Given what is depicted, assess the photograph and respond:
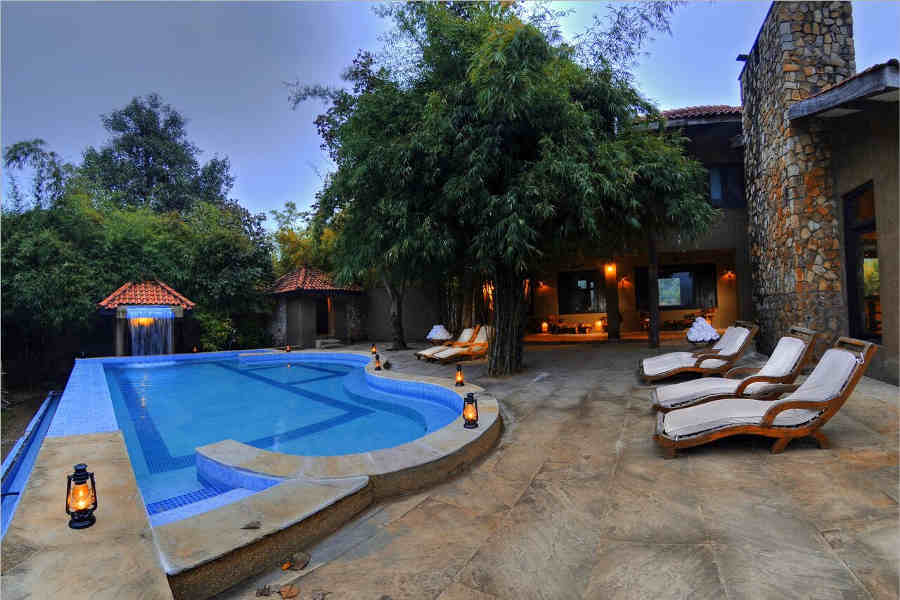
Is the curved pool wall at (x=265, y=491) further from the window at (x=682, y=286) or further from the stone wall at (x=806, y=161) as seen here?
the window at (x=682, y=286)

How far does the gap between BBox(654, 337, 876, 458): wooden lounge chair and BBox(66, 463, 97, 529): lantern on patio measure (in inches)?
144

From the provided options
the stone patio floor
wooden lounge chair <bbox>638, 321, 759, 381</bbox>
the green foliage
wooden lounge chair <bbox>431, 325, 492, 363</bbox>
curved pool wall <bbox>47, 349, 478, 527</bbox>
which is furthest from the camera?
the green foliage

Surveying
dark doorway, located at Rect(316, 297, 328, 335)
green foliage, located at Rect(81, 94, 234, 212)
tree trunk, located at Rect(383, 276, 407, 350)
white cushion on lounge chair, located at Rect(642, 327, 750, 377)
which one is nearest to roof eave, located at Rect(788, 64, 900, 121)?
white cushion on lounge chair, located at Rect(642, 327, 750, 377)

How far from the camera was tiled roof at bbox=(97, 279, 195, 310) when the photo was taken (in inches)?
518

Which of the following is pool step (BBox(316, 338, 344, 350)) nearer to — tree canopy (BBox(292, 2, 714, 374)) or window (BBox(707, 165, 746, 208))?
tree canopy (BBox(292, 2, 714, 374))

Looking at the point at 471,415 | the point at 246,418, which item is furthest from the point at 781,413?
the point at 246,418

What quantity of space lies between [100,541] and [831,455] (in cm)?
456

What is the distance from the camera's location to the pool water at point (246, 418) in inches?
181

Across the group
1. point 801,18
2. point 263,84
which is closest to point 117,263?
point 801,18

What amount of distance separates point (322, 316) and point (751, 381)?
18549mm

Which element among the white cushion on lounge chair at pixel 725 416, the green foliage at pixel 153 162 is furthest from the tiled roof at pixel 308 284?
the white cushion on lounge chair at pixel 725 416

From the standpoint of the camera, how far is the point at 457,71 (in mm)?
6551

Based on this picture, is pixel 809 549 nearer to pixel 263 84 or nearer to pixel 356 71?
pixel 356 71

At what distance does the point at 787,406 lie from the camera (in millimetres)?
3242
